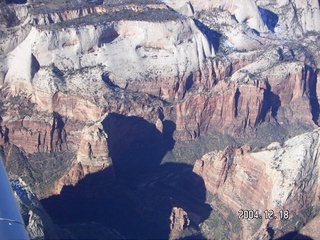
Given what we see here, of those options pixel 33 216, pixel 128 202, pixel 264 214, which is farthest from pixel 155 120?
pixel 33 216

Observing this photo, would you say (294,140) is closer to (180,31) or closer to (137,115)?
(137,115)

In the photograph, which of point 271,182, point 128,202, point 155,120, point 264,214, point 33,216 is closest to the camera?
point 33,216

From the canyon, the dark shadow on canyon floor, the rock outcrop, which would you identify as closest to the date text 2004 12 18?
the canyon

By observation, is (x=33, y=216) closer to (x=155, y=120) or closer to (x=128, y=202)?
(x=128, y=202)

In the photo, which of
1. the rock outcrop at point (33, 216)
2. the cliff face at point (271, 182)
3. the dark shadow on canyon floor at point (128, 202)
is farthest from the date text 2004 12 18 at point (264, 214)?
the rock outcrop at point (33, 216)

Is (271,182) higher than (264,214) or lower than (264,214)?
higher

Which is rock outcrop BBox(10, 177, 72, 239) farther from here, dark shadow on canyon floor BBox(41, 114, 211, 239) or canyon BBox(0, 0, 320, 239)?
dark shadow on canyon floor BBox(41, 114, 211, 239)

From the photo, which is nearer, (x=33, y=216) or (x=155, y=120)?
(x=33, y=216)
